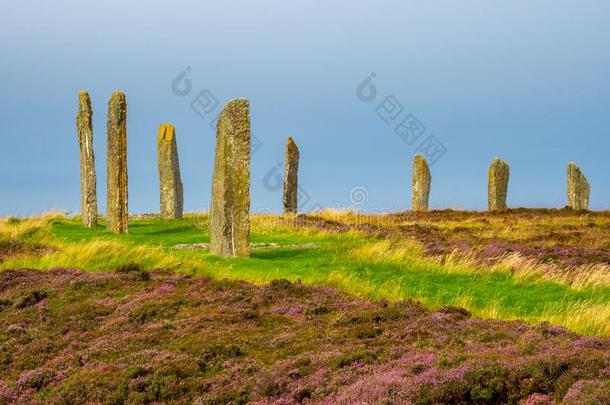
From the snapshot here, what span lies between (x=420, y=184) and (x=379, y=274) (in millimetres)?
30652

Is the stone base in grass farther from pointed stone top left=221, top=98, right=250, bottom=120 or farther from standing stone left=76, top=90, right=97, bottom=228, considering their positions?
standing stone left=76, top=90, right=97, bottom=228

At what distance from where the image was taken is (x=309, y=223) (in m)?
35.1

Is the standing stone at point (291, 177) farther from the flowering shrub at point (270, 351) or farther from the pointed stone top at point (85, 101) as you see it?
the flowering shrub at point (270, 351)

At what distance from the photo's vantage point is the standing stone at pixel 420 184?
163ft

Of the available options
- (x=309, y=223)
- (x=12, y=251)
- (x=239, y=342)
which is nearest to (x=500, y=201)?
(x=309, y=223)

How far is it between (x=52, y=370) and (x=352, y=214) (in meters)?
34.3

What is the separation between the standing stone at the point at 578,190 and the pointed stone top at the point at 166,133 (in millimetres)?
25424

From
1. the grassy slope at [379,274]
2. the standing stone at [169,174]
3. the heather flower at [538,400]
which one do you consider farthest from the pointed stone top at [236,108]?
the heather flower at [538,400]

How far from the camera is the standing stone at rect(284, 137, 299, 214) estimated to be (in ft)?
145

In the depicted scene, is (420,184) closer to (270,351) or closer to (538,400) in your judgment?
(270,351)

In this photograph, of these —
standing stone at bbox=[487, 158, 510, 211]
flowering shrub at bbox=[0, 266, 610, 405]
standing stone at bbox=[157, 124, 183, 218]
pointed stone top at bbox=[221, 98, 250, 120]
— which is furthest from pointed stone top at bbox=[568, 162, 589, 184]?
flowering shrub at bbox=[0, 266, 610, 405]

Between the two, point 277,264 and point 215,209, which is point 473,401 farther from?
point 215,209

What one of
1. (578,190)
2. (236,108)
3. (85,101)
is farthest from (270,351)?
(578,190)

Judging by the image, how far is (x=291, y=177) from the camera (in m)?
44.4
